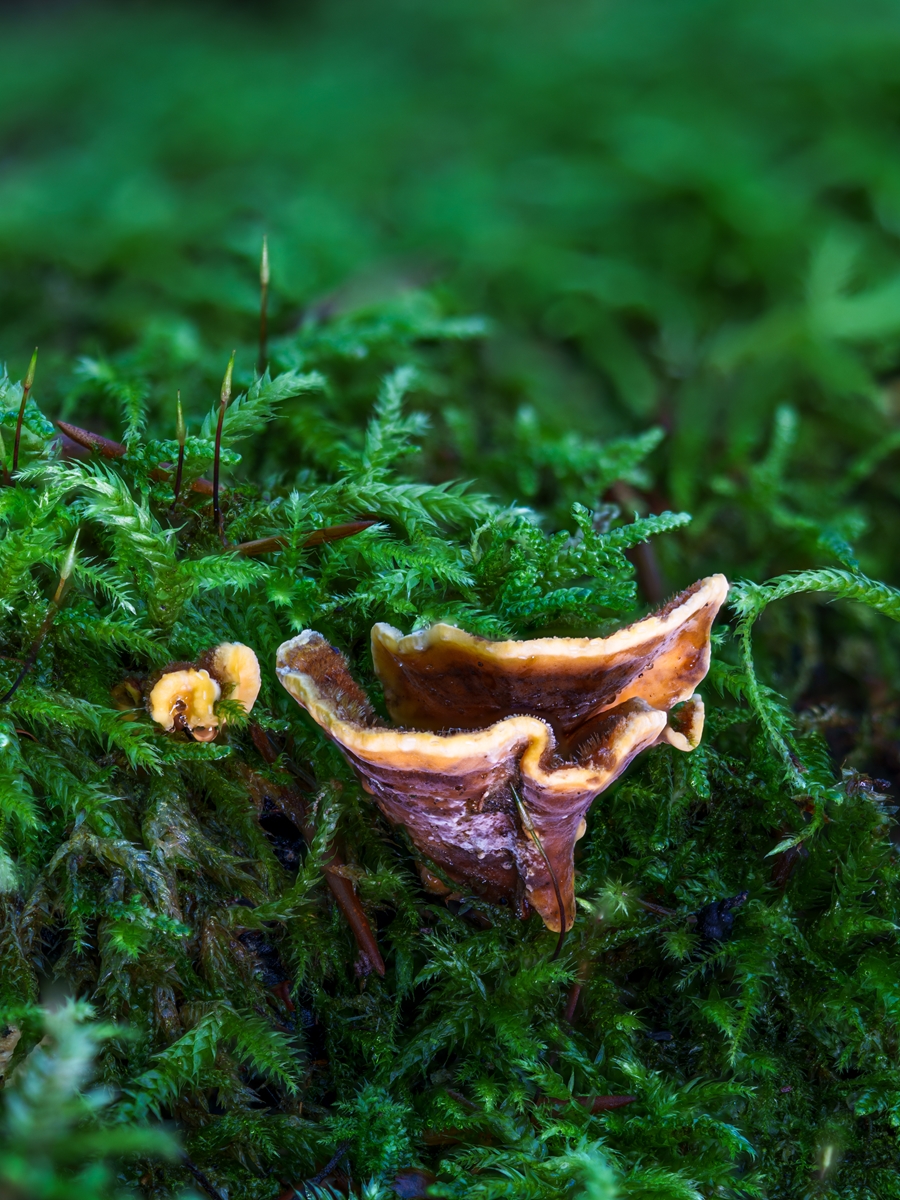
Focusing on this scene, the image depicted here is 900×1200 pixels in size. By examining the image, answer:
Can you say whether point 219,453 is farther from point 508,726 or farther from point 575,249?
point 575,249

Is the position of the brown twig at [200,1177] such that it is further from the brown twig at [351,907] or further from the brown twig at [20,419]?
the brown twig at [20,419]

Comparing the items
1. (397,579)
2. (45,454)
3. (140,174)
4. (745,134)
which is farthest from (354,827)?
(745,134)

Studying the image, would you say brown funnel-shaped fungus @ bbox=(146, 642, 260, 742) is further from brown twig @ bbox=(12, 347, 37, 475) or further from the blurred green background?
the blurred green background

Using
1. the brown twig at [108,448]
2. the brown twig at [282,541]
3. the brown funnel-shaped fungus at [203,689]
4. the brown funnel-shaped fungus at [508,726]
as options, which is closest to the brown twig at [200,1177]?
the brown funnel-shaped fungus at [508,726]

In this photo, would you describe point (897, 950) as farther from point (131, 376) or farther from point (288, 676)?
point (131, 376)

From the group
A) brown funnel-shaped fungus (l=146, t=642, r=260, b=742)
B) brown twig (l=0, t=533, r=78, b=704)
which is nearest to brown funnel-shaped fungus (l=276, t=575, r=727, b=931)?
brown funnel-shaped fungus (l=146, t=642, r=260, b=742)

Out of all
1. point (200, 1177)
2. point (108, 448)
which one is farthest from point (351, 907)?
point (108, 448)
